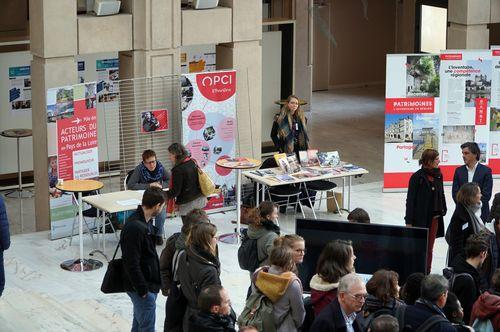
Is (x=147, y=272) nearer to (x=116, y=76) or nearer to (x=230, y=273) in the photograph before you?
(x=230, y=273)

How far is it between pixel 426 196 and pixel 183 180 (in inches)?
109

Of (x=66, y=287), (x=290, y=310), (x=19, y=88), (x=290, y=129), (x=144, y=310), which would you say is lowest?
(x=66, y=287)

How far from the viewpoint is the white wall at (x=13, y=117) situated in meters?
16.7

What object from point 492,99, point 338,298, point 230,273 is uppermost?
point 492,99

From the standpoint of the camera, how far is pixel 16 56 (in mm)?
16703

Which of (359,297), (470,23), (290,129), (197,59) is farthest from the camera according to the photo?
(197,59)

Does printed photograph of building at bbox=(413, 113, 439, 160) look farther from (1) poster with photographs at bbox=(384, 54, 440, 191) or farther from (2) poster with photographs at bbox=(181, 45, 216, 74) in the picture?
(2) poster with photographs at bbox=(181, 45, 216, 74)

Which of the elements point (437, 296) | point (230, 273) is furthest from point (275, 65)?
point (437, 296)

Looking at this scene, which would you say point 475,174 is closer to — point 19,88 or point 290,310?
point 290,310

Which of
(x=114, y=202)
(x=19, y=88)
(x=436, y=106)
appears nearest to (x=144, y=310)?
(x=114, y=202)

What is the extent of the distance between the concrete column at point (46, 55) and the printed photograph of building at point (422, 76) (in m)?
4.88

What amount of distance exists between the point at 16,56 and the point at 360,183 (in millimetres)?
5634

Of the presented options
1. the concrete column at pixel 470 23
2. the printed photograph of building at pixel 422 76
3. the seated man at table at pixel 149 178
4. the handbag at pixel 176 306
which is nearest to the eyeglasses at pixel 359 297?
the handbag at pixel 176 306

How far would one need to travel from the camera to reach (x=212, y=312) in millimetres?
7578
